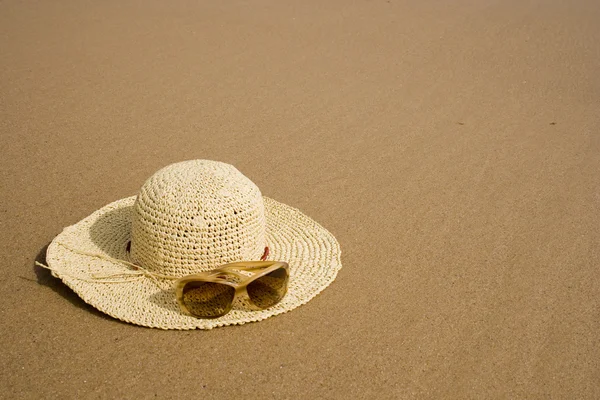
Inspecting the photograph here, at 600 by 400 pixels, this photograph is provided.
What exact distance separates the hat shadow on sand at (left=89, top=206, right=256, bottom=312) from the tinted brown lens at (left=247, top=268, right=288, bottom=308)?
0.05m

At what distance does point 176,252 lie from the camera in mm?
2684

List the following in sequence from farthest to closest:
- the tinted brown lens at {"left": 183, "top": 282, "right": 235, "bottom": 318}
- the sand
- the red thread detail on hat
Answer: the red thread detail on hat
the tinted brown lens at {"left": 183, "top": 282, "right": 235, "bottom": 318}
the sand

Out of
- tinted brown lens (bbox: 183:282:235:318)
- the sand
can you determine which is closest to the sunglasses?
tinted brown lens (bbox: 183:282:235:318)

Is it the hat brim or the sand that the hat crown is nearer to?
the hat brim

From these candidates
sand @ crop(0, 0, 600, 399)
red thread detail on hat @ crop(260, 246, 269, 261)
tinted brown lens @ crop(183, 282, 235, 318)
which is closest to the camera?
sand @ crop(0, 0, 600, 399)

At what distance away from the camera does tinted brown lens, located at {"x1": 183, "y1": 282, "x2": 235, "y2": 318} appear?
2590 millimetres

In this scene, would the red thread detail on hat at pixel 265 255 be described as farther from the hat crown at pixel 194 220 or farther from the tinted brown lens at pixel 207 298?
the tinted brown lens at pixel 207 298

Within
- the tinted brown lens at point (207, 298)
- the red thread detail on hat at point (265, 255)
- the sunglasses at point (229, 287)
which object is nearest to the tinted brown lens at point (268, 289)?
the sunglasses at point (229, 287)

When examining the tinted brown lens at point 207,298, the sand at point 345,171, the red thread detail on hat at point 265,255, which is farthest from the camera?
the red thread detail on hat at point 265,255

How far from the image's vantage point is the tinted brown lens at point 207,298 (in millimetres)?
2590

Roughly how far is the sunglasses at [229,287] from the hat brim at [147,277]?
4 cm

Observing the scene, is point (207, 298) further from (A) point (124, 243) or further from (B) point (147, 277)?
(A) point (124, 243)

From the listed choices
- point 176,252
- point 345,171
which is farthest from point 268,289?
point 345,171

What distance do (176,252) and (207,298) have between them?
232 millimetres
